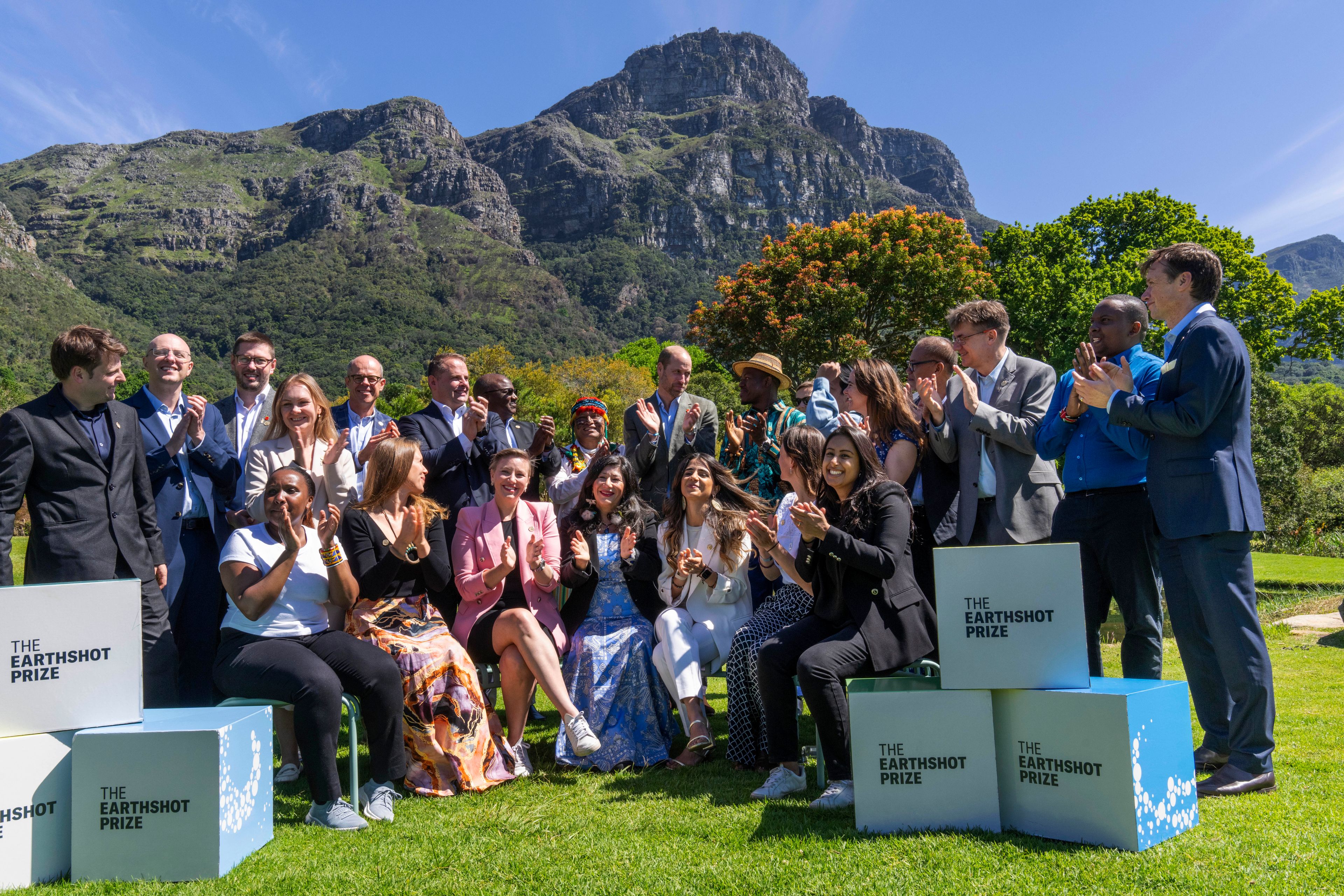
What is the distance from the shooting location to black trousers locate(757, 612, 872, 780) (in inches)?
144

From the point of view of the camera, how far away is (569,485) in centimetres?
625

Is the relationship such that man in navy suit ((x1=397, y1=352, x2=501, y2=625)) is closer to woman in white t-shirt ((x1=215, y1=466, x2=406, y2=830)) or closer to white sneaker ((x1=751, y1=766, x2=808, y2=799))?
woman in white t-shirt ((x1=215, y1=466, x2=406, y2=830))

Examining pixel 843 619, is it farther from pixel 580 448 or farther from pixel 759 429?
pixel 580 448

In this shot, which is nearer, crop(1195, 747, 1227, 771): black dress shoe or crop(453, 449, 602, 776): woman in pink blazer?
crop(1195, 747, 1227, 771): black dress shoe

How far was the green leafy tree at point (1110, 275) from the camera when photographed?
25.4 metres

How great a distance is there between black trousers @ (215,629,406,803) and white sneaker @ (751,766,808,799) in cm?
174

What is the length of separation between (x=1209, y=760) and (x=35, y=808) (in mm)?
5000

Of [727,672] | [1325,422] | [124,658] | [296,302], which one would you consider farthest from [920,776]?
[296,302]

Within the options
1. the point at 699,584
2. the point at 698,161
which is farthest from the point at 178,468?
the point at 698,161

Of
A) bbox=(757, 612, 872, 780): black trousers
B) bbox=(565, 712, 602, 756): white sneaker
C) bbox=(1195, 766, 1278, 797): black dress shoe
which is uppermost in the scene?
bbox=(757, 612, 872, 780): black trousers

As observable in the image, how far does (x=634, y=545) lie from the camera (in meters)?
5.09

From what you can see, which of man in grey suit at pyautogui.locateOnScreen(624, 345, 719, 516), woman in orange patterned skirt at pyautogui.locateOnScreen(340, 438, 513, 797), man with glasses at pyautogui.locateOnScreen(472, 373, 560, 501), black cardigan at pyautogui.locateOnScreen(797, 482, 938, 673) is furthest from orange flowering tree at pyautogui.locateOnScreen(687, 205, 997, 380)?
woman in orange patterned skirt at pyautogui.locateOnScreen(340, 438, 513, 797)

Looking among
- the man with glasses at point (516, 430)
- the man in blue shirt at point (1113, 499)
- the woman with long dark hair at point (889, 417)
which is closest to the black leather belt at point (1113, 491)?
the man in blue shirt at point (1113, 499)

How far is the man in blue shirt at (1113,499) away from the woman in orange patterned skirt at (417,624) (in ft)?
10.2
